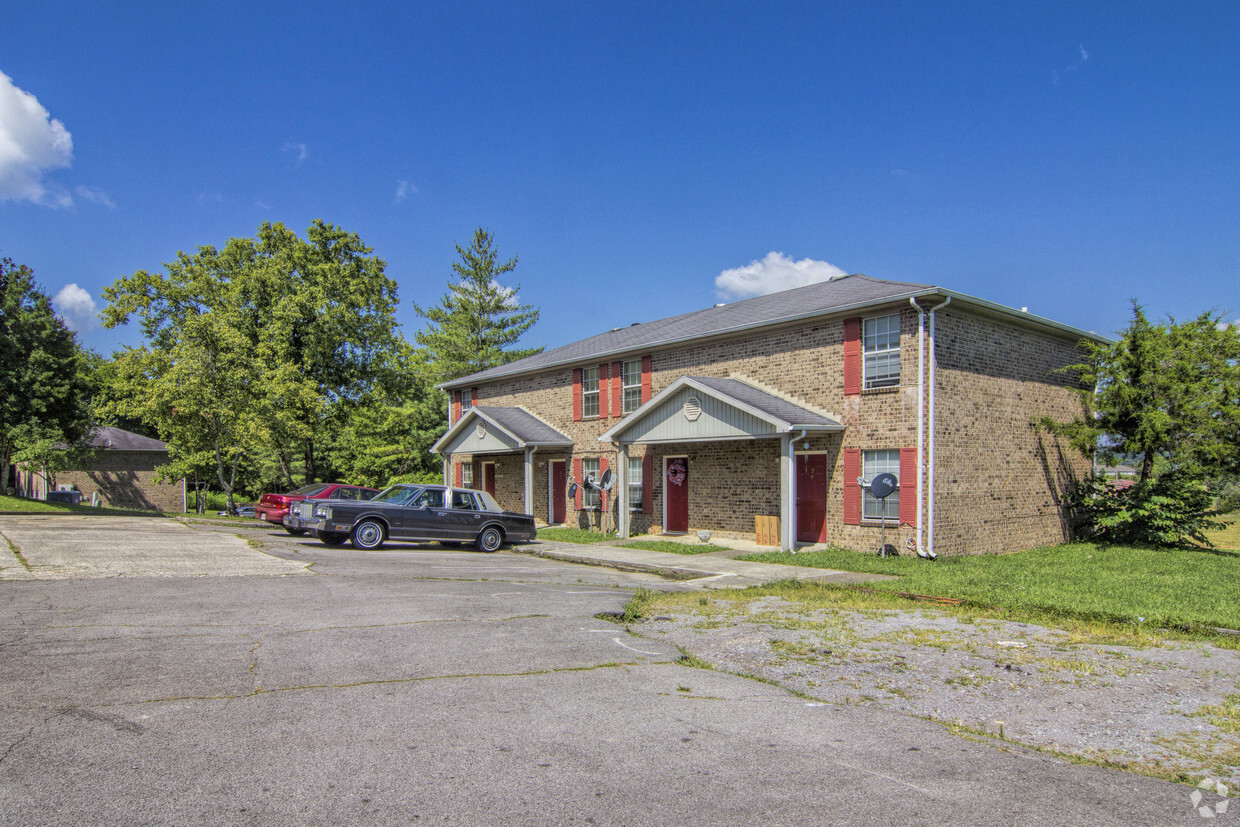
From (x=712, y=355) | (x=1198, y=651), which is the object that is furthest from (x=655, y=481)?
(x=1198, y=651)

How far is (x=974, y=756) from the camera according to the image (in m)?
4.52

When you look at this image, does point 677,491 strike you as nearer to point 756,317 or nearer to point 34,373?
point 756,317

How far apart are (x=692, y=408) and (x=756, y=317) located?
131 inches

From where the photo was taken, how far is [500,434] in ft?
80.3

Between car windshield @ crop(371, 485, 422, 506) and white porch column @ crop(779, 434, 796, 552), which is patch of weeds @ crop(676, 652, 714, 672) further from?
car windshield @ crop(371, 485, 422, 506)

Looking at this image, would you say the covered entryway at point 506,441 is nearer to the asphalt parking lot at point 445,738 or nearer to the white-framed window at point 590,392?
the white-framed window at point 590,392

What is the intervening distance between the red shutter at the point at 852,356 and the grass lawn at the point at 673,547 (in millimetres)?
4666

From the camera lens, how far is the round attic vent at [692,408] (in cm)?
1822

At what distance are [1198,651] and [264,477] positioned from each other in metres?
50.3

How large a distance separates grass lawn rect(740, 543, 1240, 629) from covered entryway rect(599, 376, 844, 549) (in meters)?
2.34

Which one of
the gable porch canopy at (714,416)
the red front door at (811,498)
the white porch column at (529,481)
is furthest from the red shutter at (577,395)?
the red front door at (811,498)

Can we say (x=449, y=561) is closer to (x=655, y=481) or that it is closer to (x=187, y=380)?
(x=655, y=481)

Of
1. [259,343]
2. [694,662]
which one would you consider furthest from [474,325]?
[694,662]

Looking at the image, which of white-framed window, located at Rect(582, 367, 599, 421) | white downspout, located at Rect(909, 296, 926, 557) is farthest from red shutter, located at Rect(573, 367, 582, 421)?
white downspout, located at Rect(909, 296, 926, 557)
